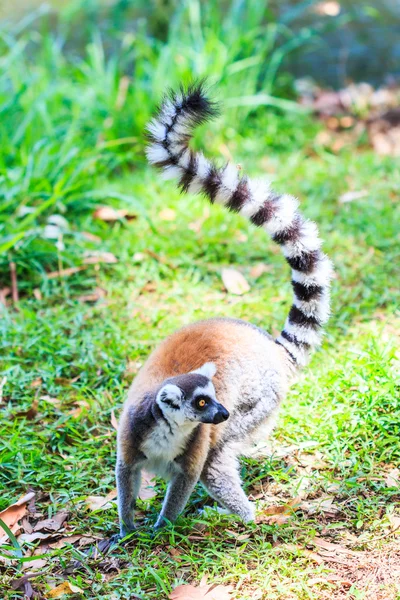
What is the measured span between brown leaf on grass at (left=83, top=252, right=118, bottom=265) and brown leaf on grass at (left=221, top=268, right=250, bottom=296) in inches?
30.9

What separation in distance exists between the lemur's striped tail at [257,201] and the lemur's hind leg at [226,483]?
0.61 metres

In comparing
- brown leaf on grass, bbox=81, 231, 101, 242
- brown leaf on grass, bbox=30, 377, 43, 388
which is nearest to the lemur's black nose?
brown leaf on grass, bbox=30, 377, 43, 388

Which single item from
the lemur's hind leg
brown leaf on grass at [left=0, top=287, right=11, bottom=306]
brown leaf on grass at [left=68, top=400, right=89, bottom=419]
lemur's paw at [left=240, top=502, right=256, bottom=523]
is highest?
the lemur's hind leg

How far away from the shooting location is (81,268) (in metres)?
4.60

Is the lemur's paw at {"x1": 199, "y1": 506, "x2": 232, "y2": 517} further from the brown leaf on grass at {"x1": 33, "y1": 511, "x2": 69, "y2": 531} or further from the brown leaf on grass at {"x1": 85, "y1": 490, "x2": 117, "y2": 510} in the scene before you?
the brown leaf on grass at {"x1": 33, "y1": 511, "x2": 69, "y2": 531}

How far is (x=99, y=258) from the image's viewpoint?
15.3 feet

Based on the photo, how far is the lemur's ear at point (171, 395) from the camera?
Answer: 8.09 feet

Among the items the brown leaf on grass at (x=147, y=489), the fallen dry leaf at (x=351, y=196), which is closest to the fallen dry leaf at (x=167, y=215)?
the fallen dry leaf at (x=351, y=196)

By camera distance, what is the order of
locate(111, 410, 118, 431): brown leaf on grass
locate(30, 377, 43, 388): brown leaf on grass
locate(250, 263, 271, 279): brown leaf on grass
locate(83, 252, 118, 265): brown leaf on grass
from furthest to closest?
1. locate(83, 252, 118, 265): brown leaf on grass
2. locate(250, 263, 271, 279): brown leaf on grass
3. locate(30, 377, 43, 388): brown leaf on grass
4. locate(111, 410, 118, 431): brown leaf on grass

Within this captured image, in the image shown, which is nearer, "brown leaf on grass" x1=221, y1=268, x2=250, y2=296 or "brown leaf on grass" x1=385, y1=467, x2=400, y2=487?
"brown leaf on grass" x1=385, y1=467, x2=400, y2=487

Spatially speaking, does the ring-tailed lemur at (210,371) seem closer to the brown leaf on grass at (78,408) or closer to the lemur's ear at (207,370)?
the lemur's ear at (207,370)

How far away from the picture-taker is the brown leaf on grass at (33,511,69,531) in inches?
109

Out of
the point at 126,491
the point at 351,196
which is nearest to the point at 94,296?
the point at 126,491

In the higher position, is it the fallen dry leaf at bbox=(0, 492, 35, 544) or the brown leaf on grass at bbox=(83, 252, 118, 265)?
the brown leaf on grass at bbox=(83, 252, 118, 265)
